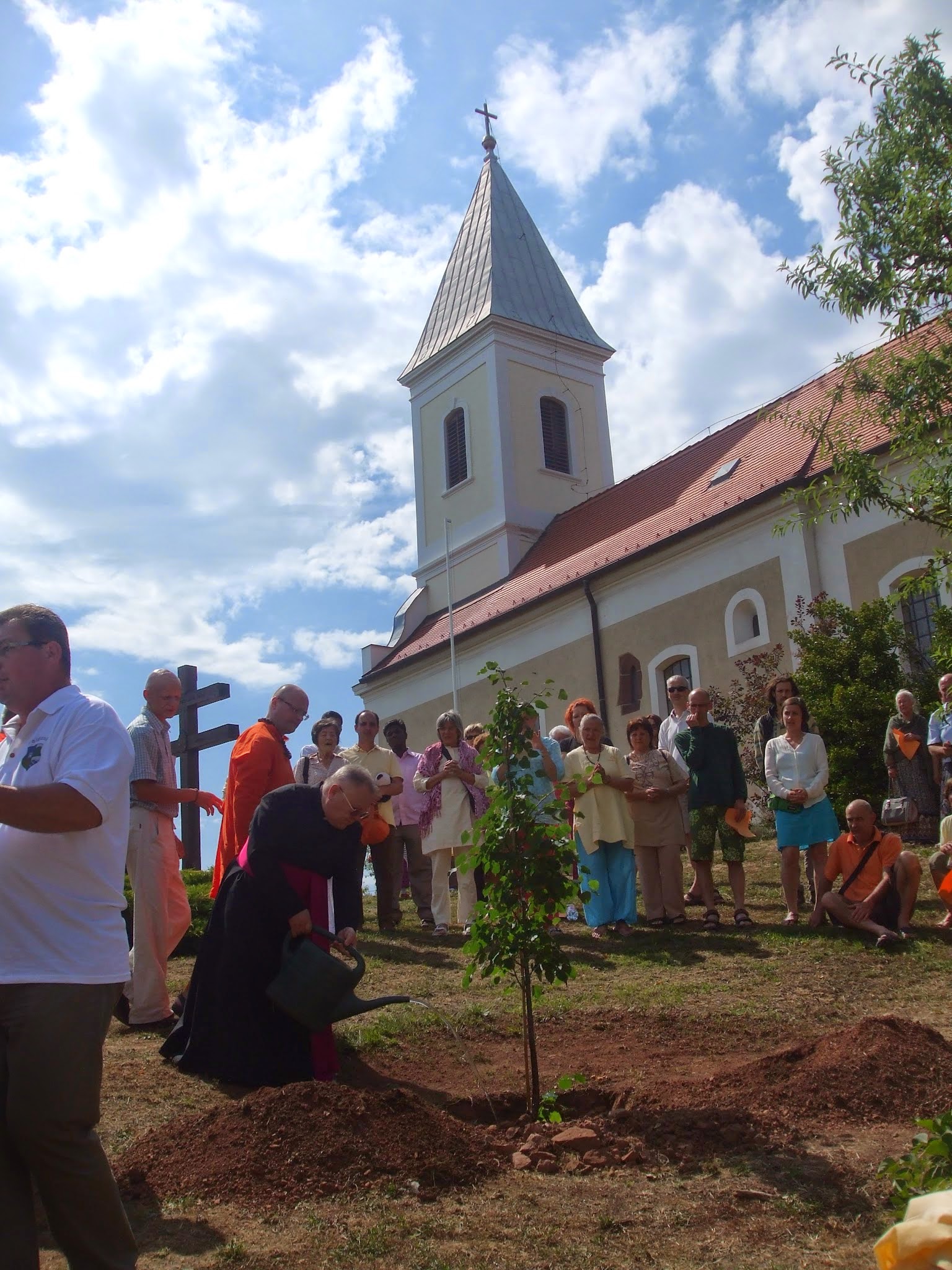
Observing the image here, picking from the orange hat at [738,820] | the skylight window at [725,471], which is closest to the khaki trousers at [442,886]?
the orange hat at [738,820]

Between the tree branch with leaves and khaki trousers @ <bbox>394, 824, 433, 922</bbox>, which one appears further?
khaki trousers @ <bbox>394, 824, 433, 922</bbox>

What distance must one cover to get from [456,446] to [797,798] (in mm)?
29582

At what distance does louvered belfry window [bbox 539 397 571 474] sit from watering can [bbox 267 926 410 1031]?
1243 inches

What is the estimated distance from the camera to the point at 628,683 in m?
27.2

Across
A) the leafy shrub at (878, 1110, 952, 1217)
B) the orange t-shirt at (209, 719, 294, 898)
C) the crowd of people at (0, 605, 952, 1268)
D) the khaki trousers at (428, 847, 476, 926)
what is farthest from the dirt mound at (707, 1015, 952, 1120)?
the khaki trousers at (428, 847, 476, 926)

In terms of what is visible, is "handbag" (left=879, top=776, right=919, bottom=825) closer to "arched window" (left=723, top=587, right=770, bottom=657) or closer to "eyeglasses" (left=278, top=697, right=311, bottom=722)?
"eyeglasses" (left=278, top=697, right=311, bottom=722)

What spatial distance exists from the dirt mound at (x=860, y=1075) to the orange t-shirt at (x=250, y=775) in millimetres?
3273

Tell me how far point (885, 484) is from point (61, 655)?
6.73 m

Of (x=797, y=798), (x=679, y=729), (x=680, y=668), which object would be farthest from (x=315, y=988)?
(x=680, y=668)

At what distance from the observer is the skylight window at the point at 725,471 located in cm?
Answer: 2675

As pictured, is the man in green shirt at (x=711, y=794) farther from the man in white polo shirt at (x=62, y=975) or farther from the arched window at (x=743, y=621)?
the arched window at (x=743, y=621)

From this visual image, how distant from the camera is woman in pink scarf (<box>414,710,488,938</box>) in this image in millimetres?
10812

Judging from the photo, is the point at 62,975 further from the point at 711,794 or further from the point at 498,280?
the point at 498,280

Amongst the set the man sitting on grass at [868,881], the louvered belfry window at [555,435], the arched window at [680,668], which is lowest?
the man sitting on grass at [868,881]
